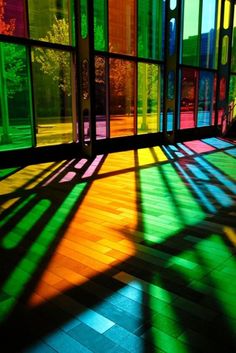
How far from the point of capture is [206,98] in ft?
43.9

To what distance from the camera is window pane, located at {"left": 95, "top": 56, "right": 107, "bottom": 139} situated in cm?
910

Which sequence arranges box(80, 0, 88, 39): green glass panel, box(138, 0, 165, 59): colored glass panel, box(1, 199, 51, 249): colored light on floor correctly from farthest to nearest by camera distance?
box(138, 0, 165, 59): colored glass panel, box(80, 0, 88, 39): green glass panel, box(1, 199, 51, 249): colored light on floor

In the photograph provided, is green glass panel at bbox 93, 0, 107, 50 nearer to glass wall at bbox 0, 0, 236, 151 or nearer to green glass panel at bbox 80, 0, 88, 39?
glass wall at bbox 0, 0, 236, 151

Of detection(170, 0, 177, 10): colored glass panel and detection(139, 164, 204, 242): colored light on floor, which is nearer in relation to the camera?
detection(139, 164, 204, 242): colored light on floor

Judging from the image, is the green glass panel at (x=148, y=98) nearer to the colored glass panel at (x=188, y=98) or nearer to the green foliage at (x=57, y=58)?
the colored glass panel at (x=188, y=98)

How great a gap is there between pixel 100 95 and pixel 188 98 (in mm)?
4335

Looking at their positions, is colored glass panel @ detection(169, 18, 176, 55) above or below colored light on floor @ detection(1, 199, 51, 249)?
above

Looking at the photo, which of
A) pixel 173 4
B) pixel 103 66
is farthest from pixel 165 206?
pixel 173 4

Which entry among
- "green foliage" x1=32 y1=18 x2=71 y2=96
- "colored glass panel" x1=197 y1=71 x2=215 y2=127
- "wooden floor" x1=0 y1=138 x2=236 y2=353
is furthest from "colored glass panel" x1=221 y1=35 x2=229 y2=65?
"wooden floor" x1=0 y1=138 x2=236 y2=353

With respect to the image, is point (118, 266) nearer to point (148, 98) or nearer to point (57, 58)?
point (57, 58)

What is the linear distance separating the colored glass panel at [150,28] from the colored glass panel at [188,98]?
1763mm

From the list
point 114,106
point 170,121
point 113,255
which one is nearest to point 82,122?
point 114,106

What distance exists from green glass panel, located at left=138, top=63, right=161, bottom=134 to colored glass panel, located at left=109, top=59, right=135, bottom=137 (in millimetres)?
413

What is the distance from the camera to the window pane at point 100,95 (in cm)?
910
